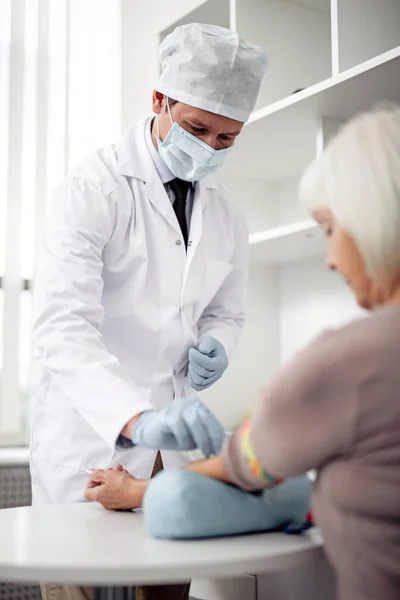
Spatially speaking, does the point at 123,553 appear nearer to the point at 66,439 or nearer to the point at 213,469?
the point at 213,469

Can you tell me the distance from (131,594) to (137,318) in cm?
61

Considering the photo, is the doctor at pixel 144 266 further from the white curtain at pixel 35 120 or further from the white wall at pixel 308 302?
the white curtain at pixel 35 120

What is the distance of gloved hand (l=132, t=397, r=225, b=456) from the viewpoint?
1137mm

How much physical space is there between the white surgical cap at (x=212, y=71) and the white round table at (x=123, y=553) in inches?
39.2

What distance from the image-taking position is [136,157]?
179 cm

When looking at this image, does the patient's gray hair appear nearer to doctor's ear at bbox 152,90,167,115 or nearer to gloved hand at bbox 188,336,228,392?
gloved hand at bbox 188,336,228,392

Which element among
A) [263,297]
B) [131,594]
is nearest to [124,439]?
[131,594]

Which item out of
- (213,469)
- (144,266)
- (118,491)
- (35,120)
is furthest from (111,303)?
(35,120)

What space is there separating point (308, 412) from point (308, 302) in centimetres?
182

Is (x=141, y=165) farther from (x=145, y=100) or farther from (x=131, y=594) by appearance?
(x=145, y=100)

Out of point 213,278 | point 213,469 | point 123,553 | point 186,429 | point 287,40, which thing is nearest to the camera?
point 123,553

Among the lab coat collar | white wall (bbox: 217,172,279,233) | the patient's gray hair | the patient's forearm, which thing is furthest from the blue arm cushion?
white wall (bbox: 217,172,279,233)

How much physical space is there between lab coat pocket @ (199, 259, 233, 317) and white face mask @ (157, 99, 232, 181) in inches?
8.5

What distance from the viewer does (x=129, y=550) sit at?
0.95 m
